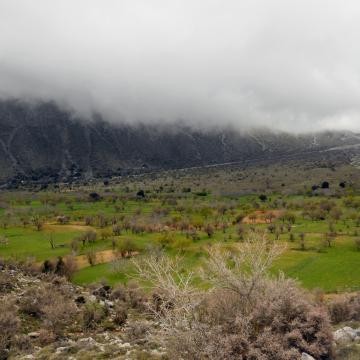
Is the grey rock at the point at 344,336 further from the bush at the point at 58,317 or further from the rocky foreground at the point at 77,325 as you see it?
the bush at the point at 58,317

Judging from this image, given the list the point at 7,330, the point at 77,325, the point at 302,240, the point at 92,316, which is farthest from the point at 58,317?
the point at 302,240

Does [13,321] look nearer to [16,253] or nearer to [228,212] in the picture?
[16,253]

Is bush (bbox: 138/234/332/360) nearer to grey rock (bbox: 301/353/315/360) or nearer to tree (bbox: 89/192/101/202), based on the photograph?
grey rock (bbox: 301/353/315/360)

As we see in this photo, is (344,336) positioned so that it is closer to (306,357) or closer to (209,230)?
(306,357)

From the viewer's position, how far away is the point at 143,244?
59.9 meters

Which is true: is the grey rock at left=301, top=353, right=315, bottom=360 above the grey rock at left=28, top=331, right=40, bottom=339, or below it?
above

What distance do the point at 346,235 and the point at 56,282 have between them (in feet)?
142

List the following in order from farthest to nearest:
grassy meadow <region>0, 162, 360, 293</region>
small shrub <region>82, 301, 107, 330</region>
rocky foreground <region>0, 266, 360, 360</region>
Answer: grassy meadow <region>0, 162, 360, 293</region>, small shrub <region>82, 301, 107, 330</region>, rocky foreground <region>0, 266, 360, 360</region>

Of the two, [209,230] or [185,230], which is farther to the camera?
[185,230]

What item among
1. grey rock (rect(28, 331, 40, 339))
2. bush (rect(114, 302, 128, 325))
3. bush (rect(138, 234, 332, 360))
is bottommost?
bush (rect(114, 302, 128, 325))

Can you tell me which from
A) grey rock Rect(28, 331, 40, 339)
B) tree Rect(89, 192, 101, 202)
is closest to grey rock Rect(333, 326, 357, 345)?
grey rock Rect(28, 331, 40, 339)

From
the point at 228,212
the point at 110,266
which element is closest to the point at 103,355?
the point at 110,266

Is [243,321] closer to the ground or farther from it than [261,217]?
farther from it

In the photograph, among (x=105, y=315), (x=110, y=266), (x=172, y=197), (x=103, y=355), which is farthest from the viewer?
(x=172, y=197)
